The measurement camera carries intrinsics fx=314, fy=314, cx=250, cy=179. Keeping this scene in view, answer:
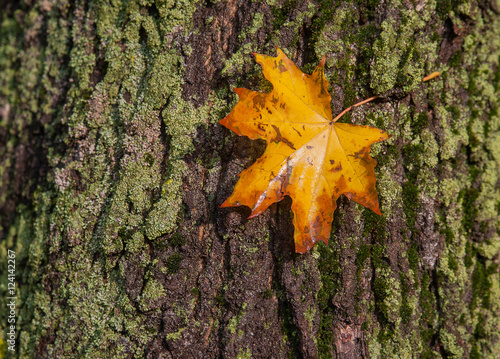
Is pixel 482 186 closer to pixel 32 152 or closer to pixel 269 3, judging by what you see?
pixel 269 3

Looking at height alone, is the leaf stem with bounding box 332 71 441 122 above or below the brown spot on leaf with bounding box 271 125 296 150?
above

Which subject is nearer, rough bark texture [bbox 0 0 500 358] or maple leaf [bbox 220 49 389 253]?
maple leaf [bbox 220 49 389 253]

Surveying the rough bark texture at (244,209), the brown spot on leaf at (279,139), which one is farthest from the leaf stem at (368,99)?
the brown spot on leaf at (279,139)

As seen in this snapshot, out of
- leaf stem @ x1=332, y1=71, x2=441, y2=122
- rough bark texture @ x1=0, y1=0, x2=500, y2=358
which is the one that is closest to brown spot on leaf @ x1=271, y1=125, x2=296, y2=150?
rough bark texture @ x1=0, y1=0, x2=500, y2=358

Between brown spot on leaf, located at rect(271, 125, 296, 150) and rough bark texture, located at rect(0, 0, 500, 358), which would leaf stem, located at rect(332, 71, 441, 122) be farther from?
brown spot on leaf, located at rect(271, 125, 296, 150)

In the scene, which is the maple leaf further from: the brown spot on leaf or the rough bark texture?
the rough bark texture

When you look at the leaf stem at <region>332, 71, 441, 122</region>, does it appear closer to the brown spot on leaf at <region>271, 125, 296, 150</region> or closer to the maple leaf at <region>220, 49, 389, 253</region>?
the maple leaf at <region>220, 49, 389, 253</region>

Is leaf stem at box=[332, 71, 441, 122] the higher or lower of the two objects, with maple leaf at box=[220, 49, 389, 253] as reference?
higher
